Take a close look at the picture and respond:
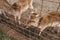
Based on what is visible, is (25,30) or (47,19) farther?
(47,19)

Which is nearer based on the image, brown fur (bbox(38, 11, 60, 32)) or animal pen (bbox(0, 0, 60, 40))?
animal pen (bbox(0, 0, 60, 40))

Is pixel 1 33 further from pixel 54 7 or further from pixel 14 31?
pixel 54 7

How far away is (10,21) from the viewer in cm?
409

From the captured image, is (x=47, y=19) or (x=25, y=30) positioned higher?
(x=47, y=19)

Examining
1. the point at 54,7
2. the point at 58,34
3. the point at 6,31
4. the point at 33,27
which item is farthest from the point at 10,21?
the point at 54,7

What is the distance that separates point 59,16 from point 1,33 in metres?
1.16

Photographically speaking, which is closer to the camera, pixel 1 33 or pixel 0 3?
pixel 1 33

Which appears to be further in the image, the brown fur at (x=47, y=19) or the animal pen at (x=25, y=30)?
the brown fur at (x=47, y=19)

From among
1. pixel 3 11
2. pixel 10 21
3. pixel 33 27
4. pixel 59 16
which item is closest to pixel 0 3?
pixel 3 11

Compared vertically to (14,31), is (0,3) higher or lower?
higher

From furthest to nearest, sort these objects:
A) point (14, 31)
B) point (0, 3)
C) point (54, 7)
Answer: point (54, 7), point (0, 3), point (14, 31)

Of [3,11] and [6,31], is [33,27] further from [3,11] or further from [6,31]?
[3,11]

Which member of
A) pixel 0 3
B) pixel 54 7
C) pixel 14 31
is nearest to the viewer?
pixel 14 31

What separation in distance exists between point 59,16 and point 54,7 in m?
1.53
